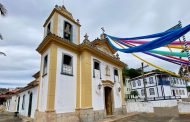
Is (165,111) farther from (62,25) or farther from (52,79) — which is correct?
(62,25)

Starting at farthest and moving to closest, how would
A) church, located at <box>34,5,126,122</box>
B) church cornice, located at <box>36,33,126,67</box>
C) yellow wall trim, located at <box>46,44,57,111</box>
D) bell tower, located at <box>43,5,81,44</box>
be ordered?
1. bell tower, located at <box>43,5,81,44</box>
2. church cornice, located at <box>36,33,126,67</box>
3. church, located at <box>34,5,126,122</box>
4. yellow wall trim, located at <box>46,44,57,111</box>

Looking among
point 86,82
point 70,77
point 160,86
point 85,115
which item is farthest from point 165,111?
point 160,86

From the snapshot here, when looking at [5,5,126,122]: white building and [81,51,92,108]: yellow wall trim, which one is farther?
[81,51,92,108]: yellow wall trim

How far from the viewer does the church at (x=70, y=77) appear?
861 centimetres

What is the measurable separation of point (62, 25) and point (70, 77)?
165 inches

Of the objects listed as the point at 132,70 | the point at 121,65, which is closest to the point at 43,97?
Result: the point at 121,65

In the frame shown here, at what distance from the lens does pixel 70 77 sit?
9.73 meters

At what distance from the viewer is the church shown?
8615 millimetres

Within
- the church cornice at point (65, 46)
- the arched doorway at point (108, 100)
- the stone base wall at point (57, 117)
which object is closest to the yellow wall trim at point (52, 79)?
the stone base wall at point (57, 117)

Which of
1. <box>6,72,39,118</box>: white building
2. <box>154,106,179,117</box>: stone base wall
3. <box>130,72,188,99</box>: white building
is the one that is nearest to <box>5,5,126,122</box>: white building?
<box>6,72,39,118</box>: white building

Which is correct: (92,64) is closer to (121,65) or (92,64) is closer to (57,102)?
(57,102)

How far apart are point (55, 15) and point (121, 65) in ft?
29.6

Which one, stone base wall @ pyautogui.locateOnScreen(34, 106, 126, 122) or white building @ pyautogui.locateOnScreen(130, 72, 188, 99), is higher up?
white building @ pyautogui.locateOnScreen(130, 72, 188, 99)

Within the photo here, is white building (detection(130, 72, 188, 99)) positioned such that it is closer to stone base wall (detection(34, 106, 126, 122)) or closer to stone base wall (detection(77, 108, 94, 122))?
stone base wall (detection(34, 106, 126, 122))
